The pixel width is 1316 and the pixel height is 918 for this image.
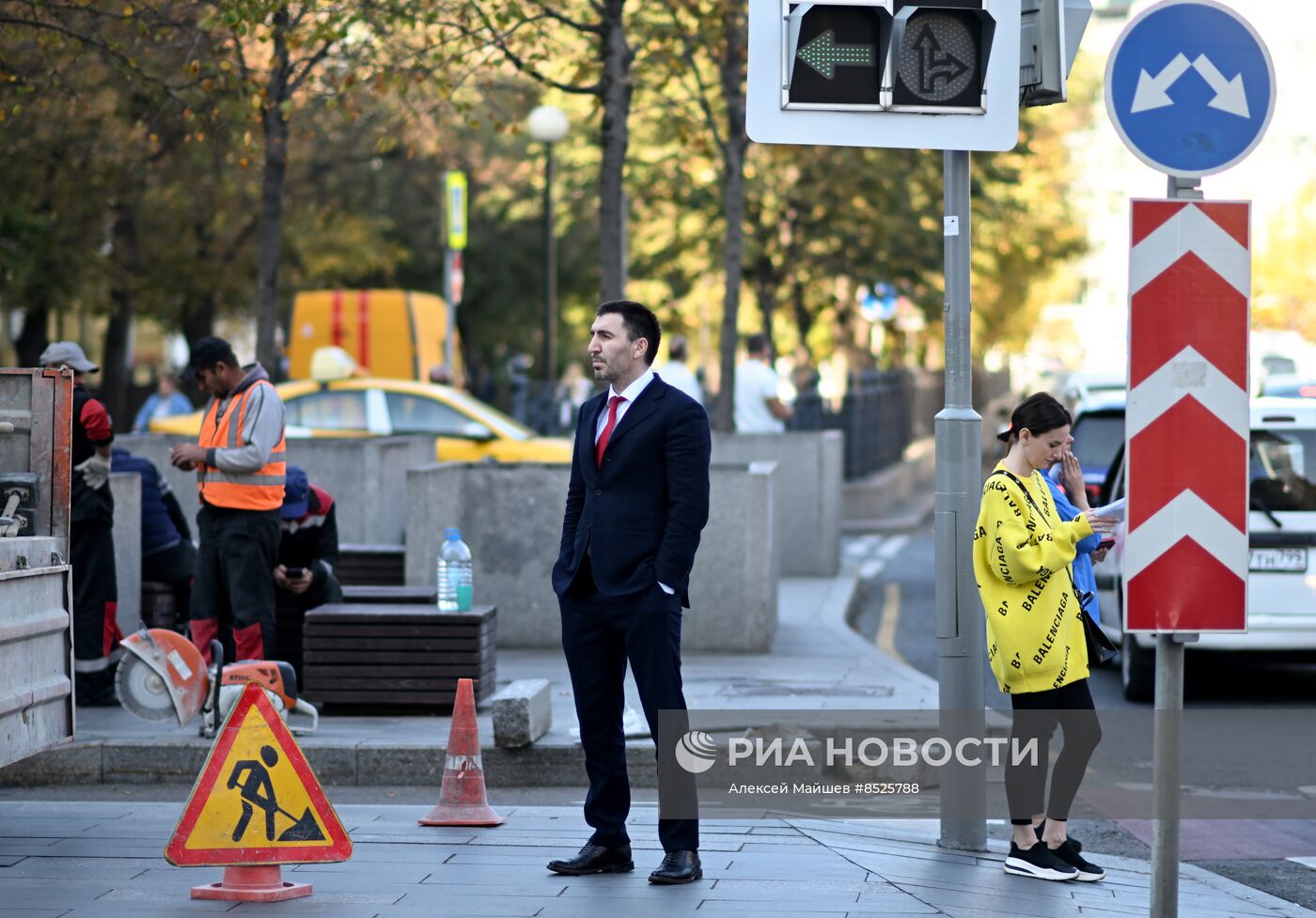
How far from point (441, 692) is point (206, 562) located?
1352 mm

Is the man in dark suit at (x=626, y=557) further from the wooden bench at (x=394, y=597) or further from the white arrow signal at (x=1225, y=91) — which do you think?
the wooden bench at (x=394, y=597)

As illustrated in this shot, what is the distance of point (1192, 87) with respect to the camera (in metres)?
5.04

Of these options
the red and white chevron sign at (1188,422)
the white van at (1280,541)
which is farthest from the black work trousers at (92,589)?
the red and white chevron sign at (1188,422)

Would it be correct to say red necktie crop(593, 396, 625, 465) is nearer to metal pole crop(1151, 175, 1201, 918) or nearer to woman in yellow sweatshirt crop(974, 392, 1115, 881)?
woman in yellow sweatshirt crop(974, 392, 1115, 881)

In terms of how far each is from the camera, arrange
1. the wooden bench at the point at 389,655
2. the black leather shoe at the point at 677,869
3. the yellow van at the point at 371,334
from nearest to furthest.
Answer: the black leather shoe at the point at 677,869 → the wooden bench at the point at 389,655 → the yellow van at the point at 371,334

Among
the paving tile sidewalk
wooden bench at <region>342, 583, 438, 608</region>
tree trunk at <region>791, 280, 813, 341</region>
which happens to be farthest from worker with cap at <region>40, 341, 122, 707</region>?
tree trunk at <region>791, 280, 813, 341</region>

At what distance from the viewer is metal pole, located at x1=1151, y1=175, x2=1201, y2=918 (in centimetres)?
497

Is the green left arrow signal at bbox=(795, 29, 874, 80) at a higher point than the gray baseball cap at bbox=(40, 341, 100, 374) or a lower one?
higher

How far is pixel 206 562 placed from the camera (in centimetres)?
949

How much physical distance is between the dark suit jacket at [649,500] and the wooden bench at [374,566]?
6.27m

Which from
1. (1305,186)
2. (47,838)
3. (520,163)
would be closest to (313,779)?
(47,838)

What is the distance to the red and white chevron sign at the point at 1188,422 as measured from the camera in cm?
499

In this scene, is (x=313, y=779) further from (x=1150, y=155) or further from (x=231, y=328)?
(x=231, y=328)

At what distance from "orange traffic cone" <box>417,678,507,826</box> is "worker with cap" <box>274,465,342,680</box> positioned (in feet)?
9.23
